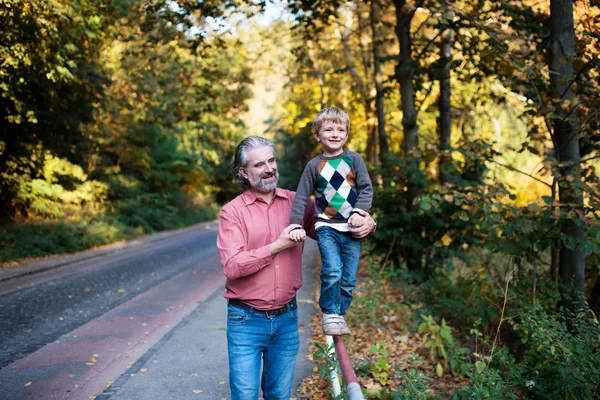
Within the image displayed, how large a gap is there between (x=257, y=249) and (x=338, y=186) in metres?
0.71

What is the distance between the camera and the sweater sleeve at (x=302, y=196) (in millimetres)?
3218

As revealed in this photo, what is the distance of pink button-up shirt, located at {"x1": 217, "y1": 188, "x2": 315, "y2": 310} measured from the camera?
3172mm

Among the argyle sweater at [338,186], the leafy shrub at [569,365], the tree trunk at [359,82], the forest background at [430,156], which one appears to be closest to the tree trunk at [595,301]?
the forest background at [430,156]

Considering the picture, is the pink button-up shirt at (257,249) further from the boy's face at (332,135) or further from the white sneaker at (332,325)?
the boy's face at (332,135)

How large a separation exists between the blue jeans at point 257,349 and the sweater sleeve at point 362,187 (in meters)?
0.81

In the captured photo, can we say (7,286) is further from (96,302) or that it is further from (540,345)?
(540,345)

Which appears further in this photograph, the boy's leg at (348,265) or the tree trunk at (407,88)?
the tree trunk at (407,88)

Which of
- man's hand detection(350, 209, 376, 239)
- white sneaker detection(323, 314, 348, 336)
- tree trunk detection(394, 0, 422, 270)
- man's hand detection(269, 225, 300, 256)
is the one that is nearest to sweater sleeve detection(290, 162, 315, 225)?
man's hand detection(269, 225, 300, 256)

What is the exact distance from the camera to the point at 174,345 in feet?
22.5

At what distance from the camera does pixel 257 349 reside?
129 inches

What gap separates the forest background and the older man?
3.79ft

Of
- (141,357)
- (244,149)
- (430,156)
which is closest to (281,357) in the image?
(244,149)

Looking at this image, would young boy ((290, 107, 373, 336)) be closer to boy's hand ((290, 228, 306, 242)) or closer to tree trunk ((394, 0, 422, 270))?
boy's hand ((290, 228, 306, 242))

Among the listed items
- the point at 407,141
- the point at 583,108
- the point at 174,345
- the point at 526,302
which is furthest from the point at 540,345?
the point at 407,141
